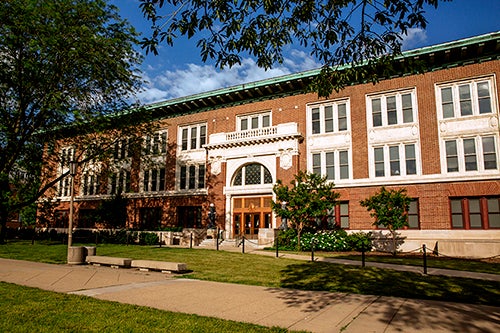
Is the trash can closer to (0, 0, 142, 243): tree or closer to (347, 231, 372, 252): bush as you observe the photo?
(0, 0, 142, 243): tree

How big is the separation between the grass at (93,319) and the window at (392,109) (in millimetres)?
23513

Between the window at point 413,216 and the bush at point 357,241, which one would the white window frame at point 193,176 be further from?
the window at point 413,216

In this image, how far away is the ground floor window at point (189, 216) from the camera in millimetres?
33188

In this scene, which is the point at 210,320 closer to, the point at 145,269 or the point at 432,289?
the point at 432,289

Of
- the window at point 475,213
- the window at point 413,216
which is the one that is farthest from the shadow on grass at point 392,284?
the window at point 475,213

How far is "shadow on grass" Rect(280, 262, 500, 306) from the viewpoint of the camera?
9.31m

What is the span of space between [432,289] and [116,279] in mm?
9272

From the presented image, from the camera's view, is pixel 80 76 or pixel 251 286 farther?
pixel 80 76

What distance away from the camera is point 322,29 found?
801cm

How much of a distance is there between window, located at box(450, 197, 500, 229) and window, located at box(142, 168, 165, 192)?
82.7ft

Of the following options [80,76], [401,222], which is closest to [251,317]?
[401,222]

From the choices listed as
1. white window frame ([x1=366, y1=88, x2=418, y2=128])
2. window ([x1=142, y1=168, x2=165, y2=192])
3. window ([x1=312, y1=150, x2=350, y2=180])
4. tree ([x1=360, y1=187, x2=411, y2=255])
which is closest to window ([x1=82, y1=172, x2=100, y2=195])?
window ([x1=142, y1=168, x2=165, y2=192])

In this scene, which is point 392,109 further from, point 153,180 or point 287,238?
point 153,180

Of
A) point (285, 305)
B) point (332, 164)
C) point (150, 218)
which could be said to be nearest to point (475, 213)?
point (332, 164)
